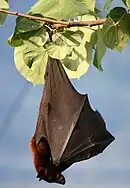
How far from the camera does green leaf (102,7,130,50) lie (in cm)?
87

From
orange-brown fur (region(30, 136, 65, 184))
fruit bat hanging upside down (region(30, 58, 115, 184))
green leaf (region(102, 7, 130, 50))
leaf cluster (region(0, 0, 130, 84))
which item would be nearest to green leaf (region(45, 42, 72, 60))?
leaf cluster (region(0, 0, 130, 84))

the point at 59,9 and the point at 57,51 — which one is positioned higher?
the point at 59,9

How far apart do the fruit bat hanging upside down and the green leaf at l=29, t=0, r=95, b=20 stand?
34cm

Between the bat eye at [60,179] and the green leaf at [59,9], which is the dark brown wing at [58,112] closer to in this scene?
the bat eye at [60,179]

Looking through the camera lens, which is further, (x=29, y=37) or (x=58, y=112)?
(x=58, y=112)

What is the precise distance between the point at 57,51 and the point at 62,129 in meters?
0.47

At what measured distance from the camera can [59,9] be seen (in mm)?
894

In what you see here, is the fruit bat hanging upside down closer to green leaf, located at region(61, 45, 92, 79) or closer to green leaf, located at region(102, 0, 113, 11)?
green leaf, located at region(61, 45, 92, 79)

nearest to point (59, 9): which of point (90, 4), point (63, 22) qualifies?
point (63, 22)

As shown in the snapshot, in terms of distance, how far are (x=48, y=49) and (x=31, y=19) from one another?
0.09m

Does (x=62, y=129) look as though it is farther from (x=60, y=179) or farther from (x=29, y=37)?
(x=29, y=37)

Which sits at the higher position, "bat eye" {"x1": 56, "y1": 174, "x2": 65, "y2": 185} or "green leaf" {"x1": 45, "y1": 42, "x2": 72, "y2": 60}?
"green leaf" {"x1": 45, "y1": 42, "x2": 72, "y2": 60}

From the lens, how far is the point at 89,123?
4.51 feet

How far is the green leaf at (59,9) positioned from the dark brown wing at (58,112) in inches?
17.1
